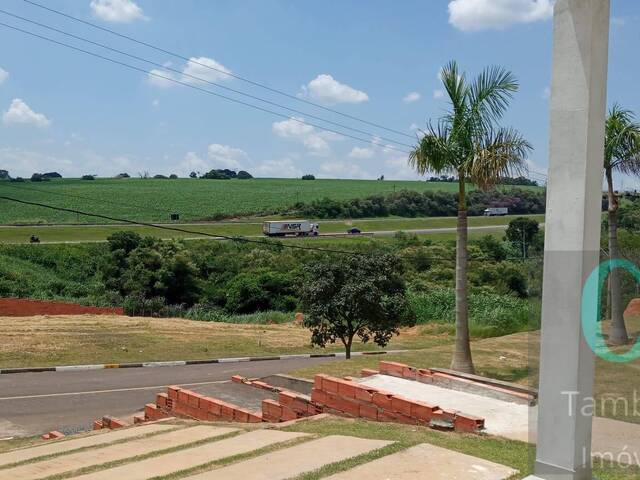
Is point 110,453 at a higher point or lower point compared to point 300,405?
lower

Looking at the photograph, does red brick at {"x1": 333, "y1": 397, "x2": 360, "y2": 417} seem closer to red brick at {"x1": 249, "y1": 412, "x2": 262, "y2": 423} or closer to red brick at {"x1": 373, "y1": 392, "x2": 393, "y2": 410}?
red brick at {"x1": 373, "y1": 392, "x2": 393, "y2": 410}

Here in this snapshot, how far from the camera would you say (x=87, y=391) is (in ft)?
57.1

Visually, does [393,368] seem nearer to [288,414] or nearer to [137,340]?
[288,414]

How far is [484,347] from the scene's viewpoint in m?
17.8

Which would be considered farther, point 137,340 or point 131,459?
point 137,340

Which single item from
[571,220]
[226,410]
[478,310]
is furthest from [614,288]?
[478,310]

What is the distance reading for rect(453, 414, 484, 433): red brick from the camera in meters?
8.02

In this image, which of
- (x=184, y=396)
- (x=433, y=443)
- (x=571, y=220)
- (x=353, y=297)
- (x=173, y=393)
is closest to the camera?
(x=571, y=220)

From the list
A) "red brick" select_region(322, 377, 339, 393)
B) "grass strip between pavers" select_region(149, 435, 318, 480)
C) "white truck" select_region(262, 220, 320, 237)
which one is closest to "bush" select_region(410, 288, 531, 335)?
"red brick" select_region(322, 377, 339, 393)

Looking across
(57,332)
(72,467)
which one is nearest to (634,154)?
(72,467)

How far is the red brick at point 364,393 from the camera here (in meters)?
9.03

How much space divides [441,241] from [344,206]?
31107 mm

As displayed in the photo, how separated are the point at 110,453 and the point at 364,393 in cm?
353

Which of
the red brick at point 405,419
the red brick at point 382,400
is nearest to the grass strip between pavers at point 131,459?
the red brick at point 382,400
